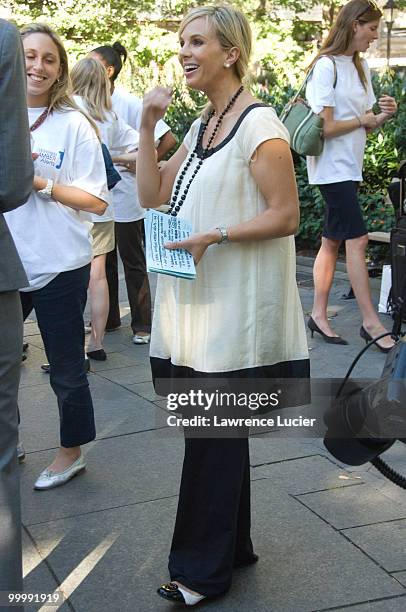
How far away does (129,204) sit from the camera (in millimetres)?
6746

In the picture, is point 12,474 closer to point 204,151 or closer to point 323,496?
point 204,151

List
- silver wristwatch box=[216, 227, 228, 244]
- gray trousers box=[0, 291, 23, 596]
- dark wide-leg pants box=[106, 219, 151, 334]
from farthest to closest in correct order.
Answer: dark wide-leg pants box=[106, 219, 151, 334] < silver wristwatch box=[216, 227, 228, 244] < gray trousers box=[0, 291, 23, 596]

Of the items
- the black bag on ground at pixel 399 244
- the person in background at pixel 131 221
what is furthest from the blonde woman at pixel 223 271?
the person in background at pixel 131 221

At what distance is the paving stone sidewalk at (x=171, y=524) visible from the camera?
127 inches

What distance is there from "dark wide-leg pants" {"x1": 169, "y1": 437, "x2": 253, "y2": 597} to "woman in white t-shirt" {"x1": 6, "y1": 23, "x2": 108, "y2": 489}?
106 cm

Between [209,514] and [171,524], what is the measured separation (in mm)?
642

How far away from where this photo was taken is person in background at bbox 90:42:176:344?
668cm

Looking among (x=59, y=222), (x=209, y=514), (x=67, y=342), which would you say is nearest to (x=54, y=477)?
(x=67, y=342)

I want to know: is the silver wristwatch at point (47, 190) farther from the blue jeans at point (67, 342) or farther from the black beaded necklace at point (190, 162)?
the black beaded necklace at point (190, 162)

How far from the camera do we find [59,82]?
13.5 feet

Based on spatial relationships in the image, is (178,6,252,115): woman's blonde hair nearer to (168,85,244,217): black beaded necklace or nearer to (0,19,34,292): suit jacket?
(168,85,244,217): black beaded necklace

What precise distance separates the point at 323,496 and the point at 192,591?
1.00 meters

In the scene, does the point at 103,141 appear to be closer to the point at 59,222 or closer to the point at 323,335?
the point at 323,335

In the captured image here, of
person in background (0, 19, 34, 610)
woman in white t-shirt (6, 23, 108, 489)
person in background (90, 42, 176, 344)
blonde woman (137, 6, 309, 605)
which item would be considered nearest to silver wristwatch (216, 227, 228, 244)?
blonde woman (137, 6, 309, 605)
